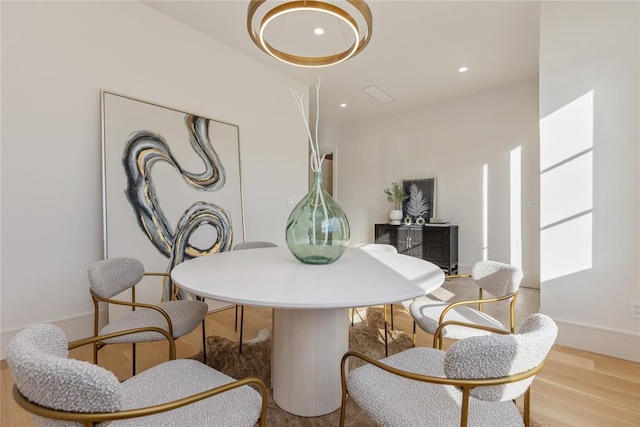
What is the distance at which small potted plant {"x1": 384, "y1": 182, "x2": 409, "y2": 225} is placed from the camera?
4.95 m

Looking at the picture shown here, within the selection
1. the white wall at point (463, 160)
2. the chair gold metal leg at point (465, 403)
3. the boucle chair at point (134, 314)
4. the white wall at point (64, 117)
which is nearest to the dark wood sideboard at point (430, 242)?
the white wall at point (463, 160)

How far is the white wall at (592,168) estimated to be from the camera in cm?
203

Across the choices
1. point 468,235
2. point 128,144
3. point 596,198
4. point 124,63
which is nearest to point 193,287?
point 128,144

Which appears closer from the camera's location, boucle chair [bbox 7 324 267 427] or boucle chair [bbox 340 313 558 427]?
boucle chair [bbox 7 324 267 427]

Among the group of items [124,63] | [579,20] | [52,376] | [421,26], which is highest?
[421,26]

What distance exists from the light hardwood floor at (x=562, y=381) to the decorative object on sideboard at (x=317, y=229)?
1.27 meters

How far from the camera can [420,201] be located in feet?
16.0

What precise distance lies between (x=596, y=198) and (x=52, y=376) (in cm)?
310

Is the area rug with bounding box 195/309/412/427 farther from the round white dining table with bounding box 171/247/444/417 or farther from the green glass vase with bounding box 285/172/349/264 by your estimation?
the green glass vase with bounding box 285/172/349/264

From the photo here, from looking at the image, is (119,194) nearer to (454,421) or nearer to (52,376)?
(52,376)

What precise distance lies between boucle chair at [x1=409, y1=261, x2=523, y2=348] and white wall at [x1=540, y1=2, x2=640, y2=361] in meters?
1.09

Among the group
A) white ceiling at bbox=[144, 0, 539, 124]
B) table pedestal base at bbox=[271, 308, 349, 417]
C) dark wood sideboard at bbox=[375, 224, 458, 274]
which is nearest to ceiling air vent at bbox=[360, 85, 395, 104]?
white ceiling at bbox=[144, 0, 539, 124]

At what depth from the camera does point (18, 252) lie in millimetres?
1947

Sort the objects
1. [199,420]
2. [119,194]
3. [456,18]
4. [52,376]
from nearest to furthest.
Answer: [52,376], [199,420], [119,194], [456,18]
